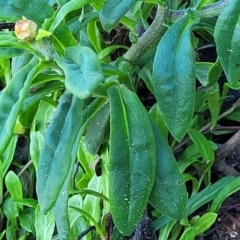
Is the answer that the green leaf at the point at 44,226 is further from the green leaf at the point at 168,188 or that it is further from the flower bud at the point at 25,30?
the flower bud at the point at 25,30

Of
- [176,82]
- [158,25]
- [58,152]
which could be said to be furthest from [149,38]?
[58,152]

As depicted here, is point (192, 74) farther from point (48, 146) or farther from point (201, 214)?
point (201, 214)

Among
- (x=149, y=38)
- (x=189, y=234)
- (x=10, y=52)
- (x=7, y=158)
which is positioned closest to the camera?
(x=10, y=52)

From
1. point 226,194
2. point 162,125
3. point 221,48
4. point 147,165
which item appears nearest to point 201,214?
point 226,194

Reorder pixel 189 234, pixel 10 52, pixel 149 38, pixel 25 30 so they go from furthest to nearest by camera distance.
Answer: pixel 189 234, pixel 149 38, pixel 10 52, pixel 25 30

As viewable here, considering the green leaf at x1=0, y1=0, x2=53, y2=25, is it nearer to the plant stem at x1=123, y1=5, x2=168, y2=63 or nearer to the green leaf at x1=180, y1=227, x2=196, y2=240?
the plant stem at x1=123, y1=5, x2=168, y2=63

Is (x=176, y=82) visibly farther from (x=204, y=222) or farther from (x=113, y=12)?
(x=204, y=222)
